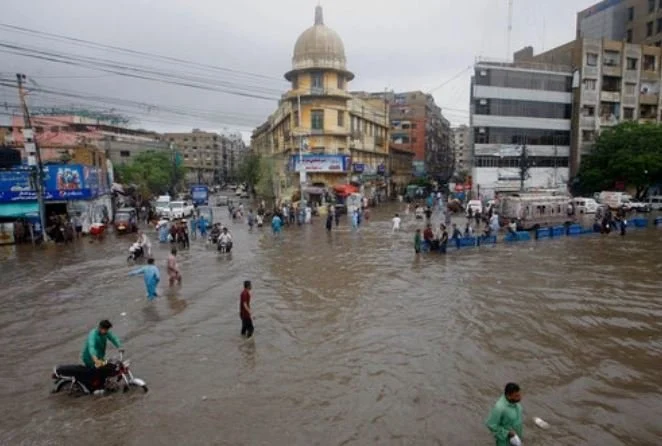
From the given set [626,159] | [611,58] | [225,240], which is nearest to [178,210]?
[225,240]

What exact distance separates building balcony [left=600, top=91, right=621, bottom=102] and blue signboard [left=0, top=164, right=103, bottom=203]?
54.3 metres

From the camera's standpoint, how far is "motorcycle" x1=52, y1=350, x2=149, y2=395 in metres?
8.16

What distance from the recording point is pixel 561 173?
Answer: 58.1 metres

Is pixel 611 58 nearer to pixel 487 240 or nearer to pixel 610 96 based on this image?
pixel 610 96

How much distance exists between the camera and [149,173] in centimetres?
6134

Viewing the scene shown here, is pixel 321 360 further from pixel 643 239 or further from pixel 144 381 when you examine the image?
pixel 643 239

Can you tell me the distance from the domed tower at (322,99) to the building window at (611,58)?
29.9 metres

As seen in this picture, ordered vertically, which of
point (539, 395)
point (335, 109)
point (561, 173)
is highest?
point (335, 109)

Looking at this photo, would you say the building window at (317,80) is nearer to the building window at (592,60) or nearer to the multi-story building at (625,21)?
the building window at (592,60)

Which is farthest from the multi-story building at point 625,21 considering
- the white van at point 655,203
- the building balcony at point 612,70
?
the white van at point 655,203

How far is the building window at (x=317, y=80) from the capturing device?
167 ft

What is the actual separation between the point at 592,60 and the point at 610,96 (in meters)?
4.83

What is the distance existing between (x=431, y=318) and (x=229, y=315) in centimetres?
523

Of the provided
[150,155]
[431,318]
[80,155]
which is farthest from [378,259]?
[150,155]
